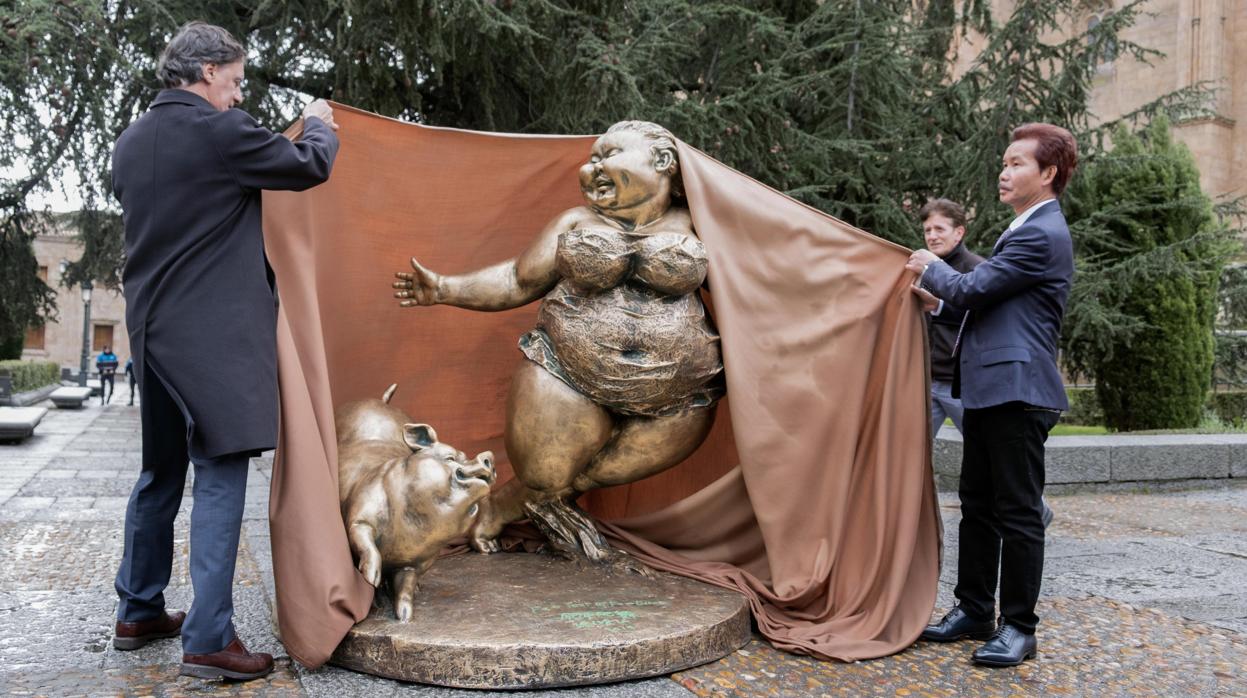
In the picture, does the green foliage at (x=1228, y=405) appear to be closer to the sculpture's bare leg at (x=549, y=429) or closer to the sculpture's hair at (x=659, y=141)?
the sculpture's hair at (x=659, y=141)

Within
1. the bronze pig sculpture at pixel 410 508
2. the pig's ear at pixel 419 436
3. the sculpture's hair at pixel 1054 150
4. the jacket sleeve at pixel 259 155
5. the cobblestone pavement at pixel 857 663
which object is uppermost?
the sculpture's hair at pixel 1054 150

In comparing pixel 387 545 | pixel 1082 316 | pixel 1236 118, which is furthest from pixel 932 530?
pixel 1236 118

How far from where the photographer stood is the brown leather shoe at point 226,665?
2600 mm

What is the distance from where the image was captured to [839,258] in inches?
135

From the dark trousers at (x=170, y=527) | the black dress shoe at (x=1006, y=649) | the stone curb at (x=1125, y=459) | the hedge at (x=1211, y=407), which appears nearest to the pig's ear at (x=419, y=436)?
the dark trousers at (x=170, y=527)

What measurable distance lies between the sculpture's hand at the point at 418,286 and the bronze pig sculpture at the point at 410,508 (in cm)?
61

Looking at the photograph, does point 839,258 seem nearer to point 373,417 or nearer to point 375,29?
point 373,417

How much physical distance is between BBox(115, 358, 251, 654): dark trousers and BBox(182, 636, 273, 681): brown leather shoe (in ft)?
0.07

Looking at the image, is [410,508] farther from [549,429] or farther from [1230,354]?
[1230,354]

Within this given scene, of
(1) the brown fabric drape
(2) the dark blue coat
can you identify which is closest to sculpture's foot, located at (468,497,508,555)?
(1) the brown fabric drape

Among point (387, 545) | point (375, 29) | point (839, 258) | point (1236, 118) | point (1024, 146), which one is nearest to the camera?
point (387, 545)

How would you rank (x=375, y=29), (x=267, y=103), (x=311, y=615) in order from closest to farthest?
(x=311, y=615) → (x=375, y=29) → (x=267, y=103)

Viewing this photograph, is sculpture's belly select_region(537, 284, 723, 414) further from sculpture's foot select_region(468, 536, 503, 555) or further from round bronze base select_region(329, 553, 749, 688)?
sculpture's foot select_region(468, 536, 503, 555)

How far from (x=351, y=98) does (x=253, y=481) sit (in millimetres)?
3135
